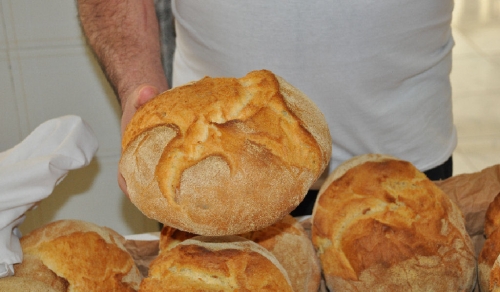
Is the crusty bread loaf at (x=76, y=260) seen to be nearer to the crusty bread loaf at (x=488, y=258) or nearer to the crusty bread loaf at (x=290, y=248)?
the crusty bread loaf at (x=290, y=248)

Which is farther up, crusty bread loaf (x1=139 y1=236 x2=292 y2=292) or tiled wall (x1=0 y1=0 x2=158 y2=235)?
crusty bread loaf (x1=139 y1=236 x2=292 y2=292)

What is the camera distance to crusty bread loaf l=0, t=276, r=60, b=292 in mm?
974

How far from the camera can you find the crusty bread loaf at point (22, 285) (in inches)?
38.3

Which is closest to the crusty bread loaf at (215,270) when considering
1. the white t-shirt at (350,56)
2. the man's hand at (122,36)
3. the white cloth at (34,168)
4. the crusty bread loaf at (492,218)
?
the white cloth at (34,168)

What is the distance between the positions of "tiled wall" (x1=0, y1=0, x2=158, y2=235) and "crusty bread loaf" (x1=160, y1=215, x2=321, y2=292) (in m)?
1.31

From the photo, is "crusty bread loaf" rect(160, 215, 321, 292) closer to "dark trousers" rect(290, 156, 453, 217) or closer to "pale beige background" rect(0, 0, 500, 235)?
"dark trousers" rect(290, 156, 453, 217)

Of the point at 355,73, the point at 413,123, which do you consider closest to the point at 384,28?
the point at 355,73

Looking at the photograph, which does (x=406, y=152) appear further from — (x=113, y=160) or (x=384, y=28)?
(x=113, y=160)

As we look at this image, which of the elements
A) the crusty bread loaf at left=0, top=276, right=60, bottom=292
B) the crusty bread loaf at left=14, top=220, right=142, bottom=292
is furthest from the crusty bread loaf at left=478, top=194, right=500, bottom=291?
the crusty bread loaf at left=0, top=276, right=60, bottom=292

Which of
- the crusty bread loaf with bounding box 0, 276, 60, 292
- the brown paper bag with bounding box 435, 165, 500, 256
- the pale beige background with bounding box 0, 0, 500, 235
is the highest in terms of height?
the crusty bread loaf with bounding box 0, 276, 60, 292

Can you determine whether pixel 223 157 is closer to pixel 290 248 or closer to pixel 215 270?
pixel 215 270

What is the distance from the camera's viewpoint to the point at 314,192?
61.2 inches

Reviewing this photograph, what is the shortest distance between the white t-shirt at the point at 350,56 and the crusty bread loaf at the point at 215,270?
58 centimetres

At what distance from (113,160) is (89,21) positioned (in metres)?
0.84
